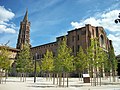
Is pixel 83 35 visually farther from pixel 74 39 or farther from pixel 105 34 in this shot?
pixel 105 34

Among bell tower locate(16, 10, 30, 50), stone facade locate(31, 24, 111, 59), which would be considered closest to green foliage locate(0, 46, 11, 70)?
stone facade locate(31, 24, 111, 59)

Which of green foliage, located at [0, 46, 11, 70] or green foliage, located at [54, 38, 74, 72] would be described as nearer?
green foliage, located at [54, 38, 74, 72]

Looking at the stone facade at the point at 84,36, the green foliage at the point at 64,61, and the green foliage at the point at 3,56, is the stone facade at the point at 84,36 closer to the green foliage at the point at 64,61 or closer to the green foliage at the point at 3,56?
the green foliage at the point at 3,56

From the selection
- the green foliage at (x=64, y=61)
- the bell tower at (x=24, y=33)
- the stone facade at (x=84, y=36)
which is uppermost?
the bell tower at (x=24, y=33)

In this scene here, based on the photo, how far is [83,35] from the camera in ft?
231

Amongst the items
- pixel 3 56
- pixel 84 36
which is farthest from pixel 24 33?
pixel 3 56

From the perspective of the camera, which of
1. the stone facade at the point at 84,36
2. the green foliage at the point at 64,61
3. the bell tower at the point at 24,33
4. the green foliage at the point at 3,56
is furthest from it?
the bell tower at the point at 24,33

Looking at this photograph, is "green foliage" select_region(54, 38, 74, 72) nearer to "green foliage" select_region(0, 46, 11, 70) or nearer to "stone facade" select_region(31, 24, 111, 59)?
"green foliage" select_region(0, 46, 11, 70)

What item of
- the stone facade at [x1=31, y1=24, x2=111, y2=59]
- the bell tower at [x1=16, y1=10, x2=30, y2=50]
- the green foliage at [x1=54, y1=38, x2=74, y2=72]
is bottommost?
the green foliage at [x1=54, y1=38, x2=74, y2=72]

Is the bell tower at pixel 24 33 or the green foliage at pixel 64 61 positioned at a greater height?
the bell tower at pixel 24 33

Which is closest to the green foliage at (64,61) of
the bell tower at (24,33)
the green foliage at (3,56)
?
the green foliage at (3,56)

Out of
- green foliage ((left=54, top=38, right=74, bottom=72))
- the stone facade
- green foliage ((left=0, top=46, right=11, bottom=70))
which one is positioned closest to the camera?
green foliage ((left=54, top=38, right=74, bottom=72))

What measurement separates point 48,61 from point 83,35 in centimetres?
3441

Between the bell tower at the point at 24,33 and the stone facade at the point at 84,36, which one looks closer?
the stone facade at the point at 84,36
